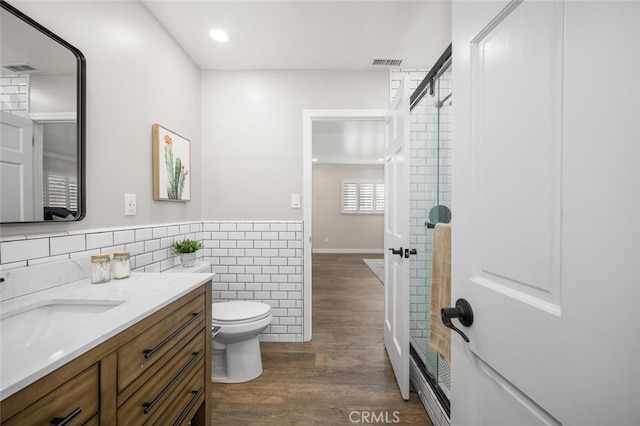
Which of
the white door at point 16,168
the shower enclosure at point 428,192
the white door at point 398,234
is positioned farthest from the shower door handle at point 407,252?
the white door at point 16,168

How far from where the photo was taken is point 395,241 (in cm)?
196

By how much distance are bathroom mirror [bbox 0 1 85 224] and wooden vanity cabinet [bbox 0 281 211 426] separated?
0.66m

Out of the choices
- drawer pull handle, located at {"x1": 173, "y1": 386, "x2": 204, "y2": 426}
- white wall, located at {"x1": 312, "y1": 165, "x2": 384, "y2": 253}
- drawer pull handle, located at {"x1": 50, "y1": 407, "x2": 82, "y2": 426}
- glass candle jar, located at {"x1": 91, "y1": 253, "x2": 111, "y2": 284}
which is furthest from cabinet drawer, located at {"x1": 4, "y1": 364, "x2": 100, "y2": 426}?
white wall, located at {"x1": 312, "y1": 165, "x2": 384, "y2": 253}

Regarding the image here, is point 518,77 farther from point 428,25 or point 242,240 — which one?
point 242,240

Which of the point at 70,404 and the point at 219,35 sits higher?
the point at 219,35

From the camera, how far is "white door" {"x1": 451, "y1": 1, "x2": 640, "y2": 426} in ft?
1.32

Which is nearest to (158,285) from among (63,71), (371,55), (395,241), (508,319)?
(63,71)

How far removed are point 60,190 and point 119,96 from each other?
0.67 m

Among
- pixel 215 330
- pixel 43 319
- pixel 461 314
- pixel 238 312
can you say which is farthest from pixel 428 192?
pixel 43 319

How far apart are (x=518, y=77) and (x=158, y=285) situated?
1.39 meters

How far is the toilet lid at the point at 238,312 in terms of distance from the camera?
183 cm

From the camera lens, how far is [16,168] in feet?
3.14

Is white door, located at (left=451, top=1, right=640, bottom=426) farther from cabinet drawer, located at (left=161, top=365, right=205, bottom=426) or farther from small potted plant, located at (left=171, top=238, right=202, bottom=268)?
small potted plant, located at (left=171, top=238, right=202, bottom=268)

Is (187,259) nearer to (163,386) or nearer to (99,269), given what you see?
(99,269)
